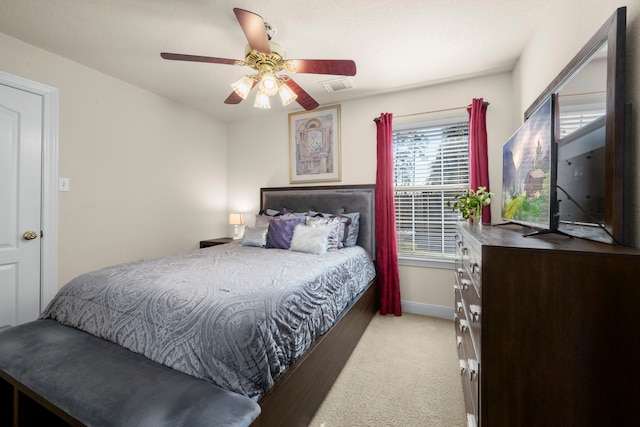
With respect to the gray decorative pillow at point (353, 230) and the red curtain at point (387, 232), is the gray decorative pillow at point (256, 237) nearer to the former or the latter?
the gray decorative pillow at point (353, 230)

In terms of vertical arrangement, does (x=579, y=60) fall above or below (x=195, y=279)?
above

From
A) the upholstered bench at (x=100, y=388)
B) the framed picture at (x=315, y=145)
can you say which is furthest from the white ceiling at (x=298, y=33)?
the upholstered bench at (x=100, y=388)

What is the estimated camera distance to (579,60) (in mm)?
1237

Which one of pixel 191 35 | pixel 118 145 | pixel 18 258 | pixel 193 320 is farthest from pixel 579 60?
pixel 18 258

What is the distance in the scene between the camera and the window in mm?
2922

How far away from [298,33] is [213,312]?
2.09m

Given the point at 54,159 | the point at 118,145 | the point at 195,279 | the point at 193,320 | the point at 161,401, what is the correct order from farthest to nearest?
1. the point at 118,145
2. the point at 54,159
3. the point at 195,279
4. the point at 193,320
5. the point at 161,401

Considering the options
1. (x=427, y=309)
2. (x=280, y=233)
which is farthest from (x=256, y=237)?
(x=427, y=309)

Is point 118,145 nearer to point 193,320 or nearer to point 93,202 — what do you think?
point 93,202

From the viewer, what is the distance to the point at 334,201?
3.33 metres

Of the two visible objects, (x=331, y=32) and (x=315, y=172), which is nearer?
(x=331, y=32)

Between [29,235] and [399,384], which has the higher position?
[29,235]

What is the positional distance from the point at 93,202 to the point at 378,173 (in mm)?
2990

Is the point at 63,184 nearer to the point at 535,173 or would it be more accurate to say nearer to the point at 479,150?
the point at 535,173
